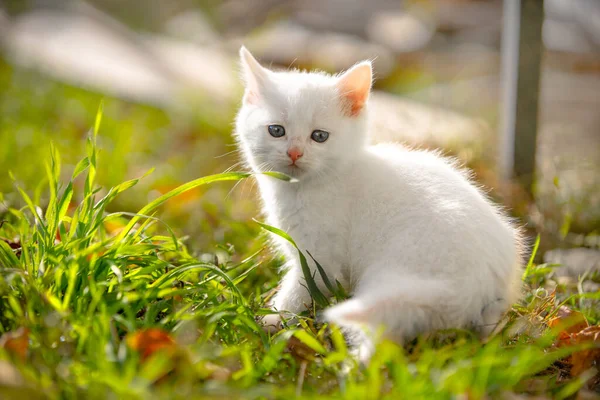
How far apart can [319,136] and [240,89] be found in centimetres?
319

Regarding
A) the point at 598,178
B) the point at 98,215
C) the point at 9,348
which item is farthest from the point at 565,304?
the point at 9,348

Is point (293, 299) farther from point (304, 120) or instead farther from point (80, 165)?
point (80, 165)

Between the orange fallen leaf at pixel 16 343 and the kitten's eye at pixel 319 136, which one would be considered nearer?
the orange fallen leaf at pixel 16 343

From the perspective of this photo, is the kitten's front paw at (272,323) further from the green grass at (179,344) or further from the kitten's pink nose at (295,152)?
the kitten's pink nose at (295,152)

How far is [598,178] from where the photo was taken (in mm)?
3457

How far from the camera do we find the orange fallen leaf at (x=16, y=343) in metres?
1.52

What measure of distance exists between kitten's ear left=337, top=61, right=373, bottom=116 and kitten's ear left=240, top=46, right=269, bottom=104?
0.32 metres

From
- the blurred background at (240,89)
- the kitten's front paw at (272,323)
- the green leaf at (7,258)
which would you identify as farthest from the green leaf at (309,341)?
the blurred background at (240,89)

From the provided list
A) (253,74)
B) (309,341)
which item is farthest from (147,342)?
(253,74)

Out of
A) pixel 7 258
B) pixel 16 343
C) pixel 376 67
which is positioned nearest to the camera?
pixel 16 343

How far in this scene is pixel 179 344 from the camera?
5.23ft

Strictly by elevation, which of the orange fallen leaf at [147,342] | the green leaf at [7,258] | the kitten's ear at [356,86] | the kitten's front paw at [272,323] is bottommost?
the kitten's front paw at [272,323]

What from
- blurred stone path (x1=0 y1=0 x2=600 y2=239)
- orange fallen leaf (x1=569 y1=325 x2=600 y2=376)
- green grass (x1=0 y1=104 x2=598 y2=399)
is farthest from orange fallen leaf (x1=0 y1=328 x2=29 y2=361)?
blurred stone path (x1=0 y1=0 x2=600 y2=239)

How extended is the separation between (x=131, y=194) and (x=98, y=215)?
1.48m
